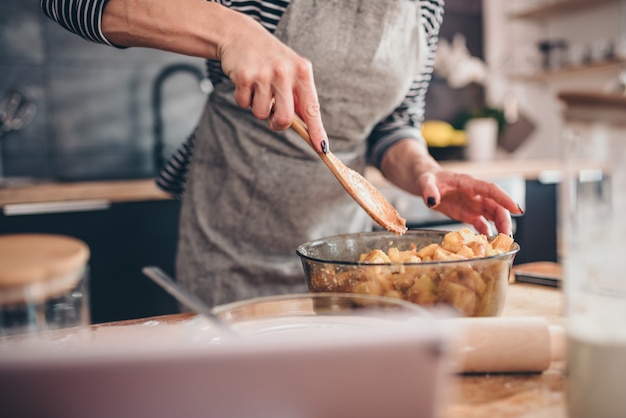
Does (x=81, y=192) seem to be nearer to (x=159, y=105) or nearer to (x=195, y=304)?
(x=159, y=105)

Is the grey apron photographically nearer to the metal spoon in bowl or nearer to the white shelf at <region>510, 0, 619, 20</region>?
the metal spoon in bowl

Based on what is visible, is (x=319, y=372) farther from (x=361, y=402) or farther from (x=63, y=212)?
(x=63, y=212)

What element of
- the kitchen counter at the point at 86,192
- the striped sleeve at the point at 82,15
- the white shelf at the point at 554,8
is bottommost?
the kitchen counter at the point at 86,192

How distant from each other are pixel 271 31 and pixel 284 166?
0.27m

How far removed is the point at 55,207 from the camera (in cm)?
193

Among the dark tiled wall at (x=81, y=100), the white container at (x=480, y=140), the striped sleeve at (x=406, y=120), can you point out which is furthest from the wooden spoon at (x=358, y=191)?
the white container at (x=480, y=140)

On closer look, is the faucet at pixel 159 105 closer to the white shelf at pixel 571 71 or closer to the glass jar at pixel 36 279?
the white shelf at pixel 571 71

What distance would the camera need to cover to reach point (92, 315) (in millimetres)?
1971

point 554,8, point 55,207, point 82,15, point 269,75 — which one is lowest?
point 55,207

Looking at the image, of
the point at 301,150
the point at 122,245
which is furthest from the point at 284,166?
the point at 122,245

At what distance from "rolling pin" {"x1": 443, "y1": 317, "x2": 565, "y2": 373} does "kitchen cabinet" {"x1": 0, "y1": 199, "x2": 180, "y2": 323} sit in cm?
163

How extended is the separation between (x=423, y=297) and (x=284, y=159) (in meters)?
0.65

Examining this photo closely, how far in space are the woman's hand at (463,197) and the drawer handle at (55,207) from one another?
118 centimetres

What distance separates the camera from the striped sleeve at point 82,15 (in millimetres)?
941
